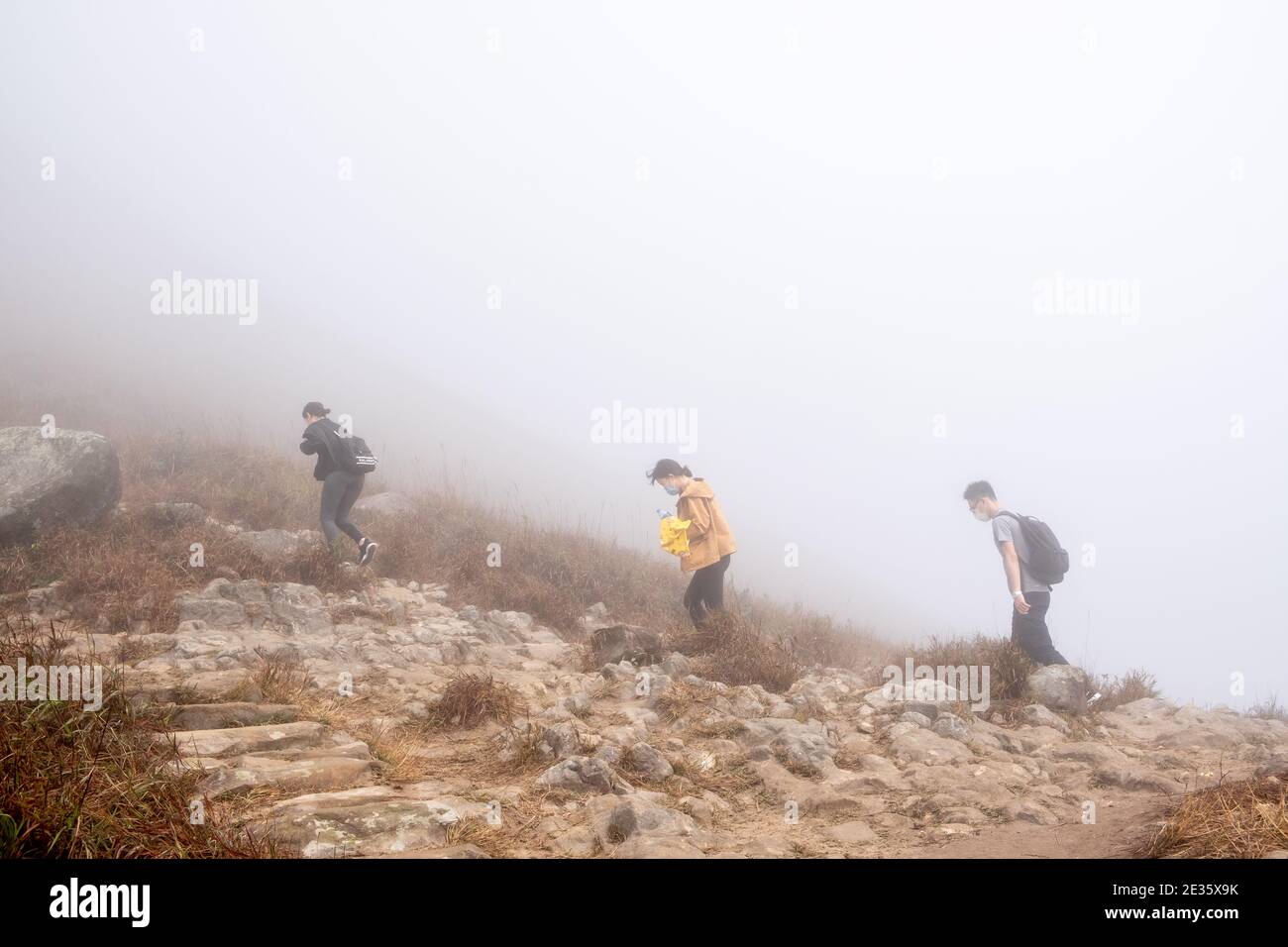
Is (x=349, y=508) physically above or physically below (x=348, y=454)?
below

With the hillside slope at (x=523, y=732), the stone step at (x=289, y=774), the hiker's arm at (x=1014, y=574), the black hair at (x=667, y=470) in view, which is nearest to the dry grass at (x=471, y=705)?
the hillside slope at (x=523, y=732)

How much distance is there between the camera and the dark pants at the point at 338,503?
936 cm

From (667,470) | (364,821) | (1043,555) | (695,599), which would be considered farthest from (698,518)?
(364,821)

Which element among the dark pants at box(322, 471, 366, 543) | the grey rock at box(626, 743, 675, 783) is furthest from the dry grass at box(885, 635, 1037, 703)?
the dark pants at box(322, 471, 366, 543)

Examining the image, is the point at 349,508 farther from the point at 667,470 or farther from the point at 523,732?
the point at 523,732

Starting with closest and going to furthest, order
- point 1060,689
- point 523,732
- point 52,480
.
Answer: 1. point 523,732
2. point 1060,689
3. point 52,480

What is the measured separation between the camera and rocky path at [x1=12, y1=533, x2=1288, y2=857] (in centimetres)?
362

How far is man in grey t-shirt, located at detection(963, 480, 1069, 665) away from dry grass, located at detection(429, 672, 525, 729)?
15.2 feet

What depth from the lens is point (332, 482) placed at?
373 inches

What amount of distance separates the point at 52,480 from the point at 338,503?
2.96 meters

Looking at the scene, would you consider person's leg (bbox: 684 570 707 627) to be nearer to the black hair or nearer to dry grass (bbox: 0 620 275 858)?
the black hair

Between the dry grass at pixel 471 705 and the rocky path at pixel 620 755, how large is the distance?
0.26 feet

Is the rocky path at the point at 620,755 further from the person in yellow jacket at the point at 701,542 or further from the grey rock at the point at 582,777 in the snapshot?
the person in yellow jacket at the point at 701,542
